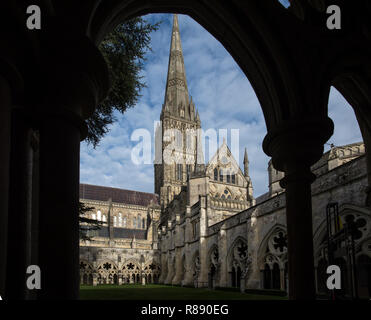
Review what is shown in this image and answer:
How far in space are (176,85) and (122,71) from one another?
59980mm

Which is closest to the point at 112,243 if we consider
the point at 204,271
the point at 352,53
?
the point at 204,271

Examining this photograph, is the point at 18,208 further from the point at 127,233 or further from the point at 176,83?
the point at 176,83

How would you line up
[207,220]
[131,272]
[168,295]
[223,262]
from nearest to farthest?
[168,295], [223,262], [207,220], [131,272]

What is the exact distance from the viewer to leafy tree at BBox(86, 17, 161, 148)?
27.3ft

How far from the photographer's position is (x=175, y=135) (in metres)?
62.6

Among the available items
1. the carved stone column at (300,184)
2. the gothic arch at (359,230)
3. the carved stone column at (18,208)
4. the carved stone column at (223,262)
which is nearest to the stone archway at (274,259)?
the gothic arch at (359,230)

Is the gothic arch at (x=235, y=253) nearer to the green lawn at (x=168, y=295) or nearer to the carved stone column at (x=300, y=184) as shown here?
the green lawn at (x=168, y=295)

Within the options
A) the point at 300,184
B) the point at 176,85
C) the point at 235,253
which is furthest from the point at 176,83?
the point at 300,184

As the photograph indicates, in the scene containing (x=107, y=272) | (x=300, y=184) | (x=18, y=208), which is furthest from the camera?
(x=107, y=272)
